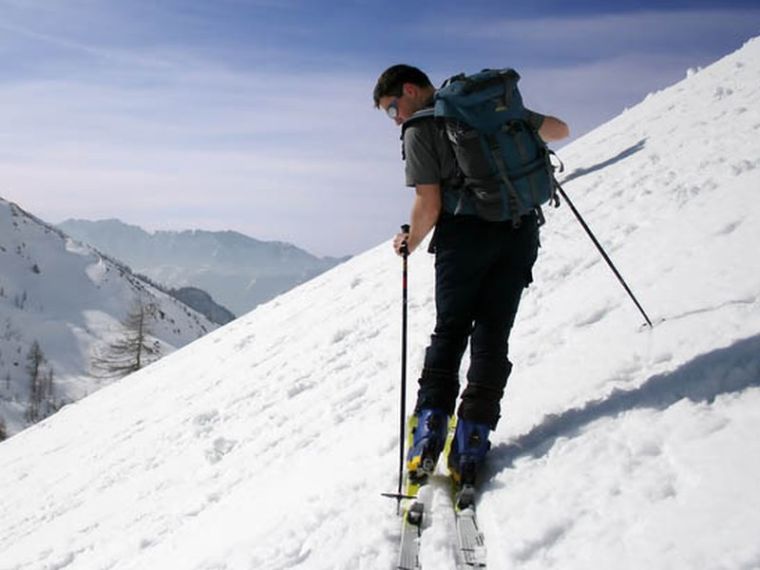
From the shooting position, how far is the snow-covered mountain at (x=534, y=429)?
3.18 metres

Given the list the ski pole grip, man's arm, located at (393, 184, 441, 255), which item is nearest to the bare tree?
the ski pole grip

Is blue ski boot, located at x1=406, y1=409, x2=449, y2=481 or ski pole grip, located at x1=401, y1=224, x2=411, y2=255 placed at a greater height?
ski pole grip, located at x1=401, y1=224, x2=411, y2=255

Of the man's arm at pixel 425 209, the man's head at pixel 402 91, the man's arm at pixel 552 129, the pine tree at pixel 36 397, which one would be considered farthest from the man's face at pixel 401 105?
the pine tree at pixel 36 397

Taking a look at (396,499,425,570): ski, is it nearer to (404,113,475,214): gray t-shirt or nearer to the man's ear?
(404,113,475,214): gray t-shirt

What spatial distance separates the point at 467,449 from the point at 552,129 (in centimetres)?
241

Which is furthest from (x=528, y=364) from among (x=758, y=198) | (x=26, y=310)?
(x=26, y=310)

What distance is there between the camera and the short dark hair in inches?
159

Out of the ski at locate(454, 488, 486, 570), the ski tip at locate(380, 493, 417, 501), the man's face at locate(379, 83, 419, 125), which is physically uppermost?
the man's face at locate(379, 83, 419, 125)

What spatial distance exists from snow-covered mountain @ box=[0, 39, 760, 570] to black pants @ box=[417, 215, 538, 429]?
57 cm

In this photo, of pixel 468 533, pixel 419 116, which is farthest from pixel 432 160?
pixel 468 533

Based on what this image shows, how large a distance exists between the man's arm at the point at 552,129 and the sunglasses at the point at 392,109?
1050 millimetres

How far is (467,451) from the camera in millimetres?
4004

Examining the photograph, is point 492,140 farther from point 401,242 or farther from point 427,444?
point 427,444

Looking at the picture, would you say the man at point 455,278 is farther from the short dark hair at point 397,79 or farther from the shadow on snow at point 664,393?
the shadow on snow at point 664,393
